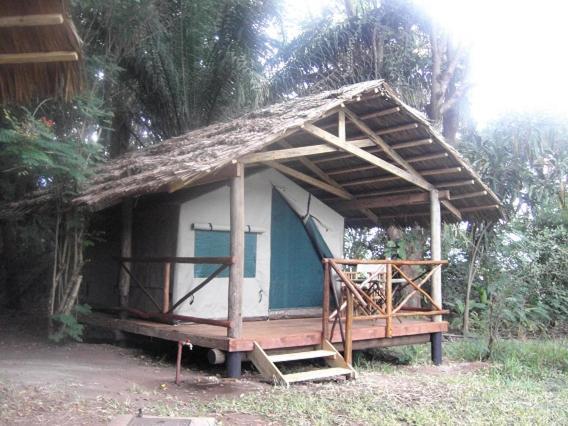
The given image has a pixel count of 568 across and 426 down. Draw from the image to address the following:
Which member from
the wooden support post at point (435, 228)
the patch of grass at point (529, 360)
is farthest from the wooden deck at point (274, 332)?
the patch of grass at point (529, 360)

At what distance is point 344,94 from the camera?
7.27m

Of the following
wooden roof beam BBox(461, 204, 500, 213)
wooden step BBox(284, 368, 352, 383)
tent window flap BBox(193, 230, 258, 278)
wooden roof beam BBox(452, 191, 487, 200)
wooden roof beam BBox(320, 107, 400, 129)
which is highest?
wooden roof beam BBox(320, 107, 400, 129)

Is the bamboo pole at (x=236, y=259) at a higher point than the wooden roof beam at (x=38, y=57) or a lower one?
lower

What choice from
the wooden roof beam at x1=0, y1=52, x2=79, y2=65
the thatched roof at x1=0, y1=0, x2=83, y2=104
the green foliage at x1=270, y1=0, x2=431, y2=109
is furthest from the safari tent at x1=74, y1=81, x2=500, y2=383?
the green foliage at x1=270, y1=0, x2=431, y2=109

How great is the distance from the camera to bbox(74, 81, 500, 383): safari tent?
6699mm

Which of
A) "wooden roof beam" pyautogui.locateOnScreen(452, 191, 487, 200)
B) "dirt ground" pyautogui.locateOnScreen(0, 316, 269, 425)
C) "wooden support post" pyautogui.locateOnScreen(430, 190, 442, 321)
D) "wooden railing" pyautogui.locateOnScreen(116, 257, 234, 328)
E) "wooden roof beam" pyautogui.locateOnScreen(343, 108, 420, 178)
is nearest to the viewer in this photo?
"dirt ground" pyautogui.locateOnScreen(0, 316, 269, 425)

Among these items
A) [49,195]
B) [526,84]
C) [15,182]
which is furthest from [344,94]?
[526,84]

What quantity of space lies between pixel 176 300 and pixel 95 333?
2.40m

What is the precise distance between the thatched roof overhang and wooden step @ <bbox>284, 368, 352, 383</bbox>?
2.36m

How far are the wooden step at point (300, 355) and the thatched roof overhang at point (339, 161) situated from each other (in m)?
2.18

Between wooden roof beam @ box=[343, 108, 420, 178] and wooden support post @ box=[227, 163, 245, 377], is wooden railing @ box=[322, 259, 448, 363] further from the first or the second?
wooden roof beam @ box=[343, 108, 420, 178]

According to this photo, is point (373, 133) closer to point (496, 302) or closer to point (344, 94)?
point (344, 94)

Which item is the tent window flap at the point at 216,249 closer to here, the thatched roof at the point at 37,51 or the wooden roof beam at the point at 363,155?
the wooden roof beam at the point at 363,155

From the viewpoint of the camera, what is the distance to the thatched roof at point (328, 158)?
655cm
